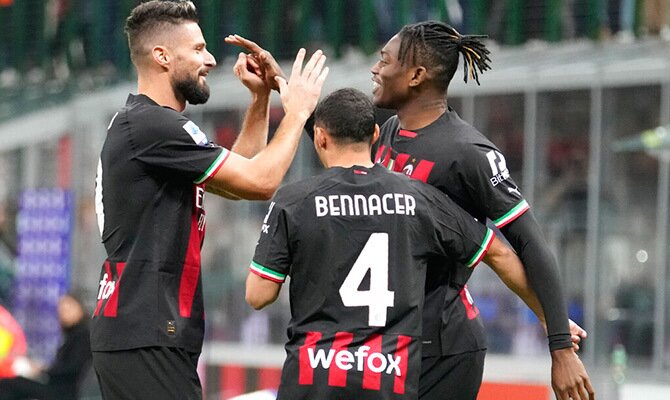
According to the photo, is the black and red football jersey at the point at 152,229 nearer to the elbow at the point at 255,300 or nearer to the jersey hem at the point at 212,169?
the jersey hem at the point at 212,169

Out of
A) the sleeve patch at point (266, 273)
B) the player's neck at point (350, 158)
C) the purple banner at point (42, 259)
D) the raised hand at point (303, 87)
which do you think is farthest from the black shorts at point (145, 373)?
the purple banner at point (42, 259)

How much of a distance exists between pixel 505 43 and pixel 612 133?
5.30 feet

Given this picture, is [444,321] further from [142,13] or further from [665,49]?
[665,49]

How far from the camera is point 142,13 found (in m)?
4.92

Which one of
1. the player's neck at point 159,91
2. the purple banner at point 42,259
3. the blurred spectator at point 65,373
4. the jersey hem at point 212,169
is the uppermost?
the player's neck at point 159,91

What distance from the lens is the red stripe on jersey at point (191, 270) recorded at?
15.2 ft

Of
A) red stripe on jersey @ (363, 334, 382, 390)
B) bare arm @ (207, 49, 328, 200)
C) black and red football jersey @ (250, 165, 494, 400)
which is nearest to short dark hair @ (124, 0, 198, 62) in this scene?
bare arm @ (207, 49, 328, 200)

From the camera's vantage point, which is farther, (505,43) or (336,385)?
(505,43)

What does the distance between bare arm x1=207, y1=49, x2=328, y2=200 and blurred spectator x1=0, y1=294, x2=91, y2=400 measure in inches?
316

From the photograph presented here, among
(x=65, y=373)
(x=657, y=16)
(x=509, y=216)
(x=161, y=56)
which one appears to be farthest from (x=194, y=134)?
(x=657, y=16)

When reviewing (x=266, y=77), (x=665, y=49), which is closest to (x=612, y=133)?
(x=665, y=49)

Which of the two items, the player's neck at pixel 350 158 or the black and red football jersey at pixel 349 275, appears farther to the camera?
the player's neck at pixel 350 158

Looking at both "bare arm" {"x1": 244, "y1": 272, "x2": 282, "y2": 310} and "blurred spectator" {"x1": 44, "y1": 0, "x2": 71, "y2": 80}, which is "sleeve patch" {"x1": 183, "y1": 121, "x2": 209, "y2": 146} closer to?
"bare arm" {"x1": 244, "y1": 272, "x2": 282, "y2": 310}

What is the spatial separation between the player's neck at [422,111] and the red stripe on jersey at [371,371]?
36.0 inches
